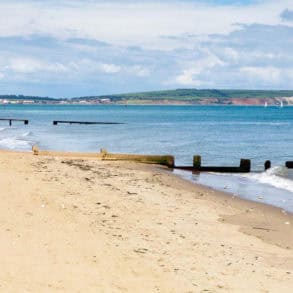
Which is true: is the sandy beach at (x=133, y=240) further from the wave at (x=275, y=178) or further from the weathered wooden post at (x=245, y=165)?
the weathered wooden post at (x=245, y=165)

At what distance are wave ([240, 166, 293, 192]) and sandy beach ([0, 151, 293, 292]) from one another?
5794mm

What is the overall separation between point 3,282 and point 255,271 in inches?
173

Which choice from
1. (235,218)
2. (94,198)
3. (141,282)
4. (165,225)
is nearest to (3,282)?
(141,282)

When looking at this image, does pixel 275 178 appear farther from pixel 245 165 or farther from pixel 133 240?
pixel 133 240

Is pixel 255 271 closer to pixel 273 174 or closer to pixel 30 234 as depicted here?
→ pixel 30 234

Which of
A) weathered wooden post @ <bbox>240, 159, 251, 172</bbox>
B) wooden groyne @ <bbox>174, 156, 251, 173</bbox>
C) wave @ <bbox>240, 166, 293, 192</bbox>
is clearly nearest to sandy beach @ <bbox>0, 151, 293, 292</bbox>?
wave @ <bbox>240, 166, 293, 192</bbox>

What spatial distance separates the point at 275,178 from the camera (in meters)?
26.8

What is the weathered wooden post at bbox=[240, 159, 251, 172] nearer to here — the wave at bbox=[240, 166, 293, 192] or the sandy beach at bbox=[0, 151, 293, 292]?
the wave at bbox=[240, 166, 293, 192]

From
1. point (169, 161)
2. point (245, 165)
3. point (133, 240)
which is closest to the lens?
point (133, 240)

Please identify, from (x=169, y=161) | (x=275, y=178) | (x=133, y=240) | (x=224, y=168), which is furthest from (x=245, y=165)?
(x=133, y=240)

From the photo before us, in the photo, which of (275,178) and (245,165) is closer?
(275,178)

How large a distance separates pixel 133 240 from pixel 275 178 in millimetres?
16469

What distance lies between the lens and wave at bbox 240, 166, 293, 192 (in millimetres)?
24750

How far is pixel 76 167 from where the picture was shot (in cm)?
2567
